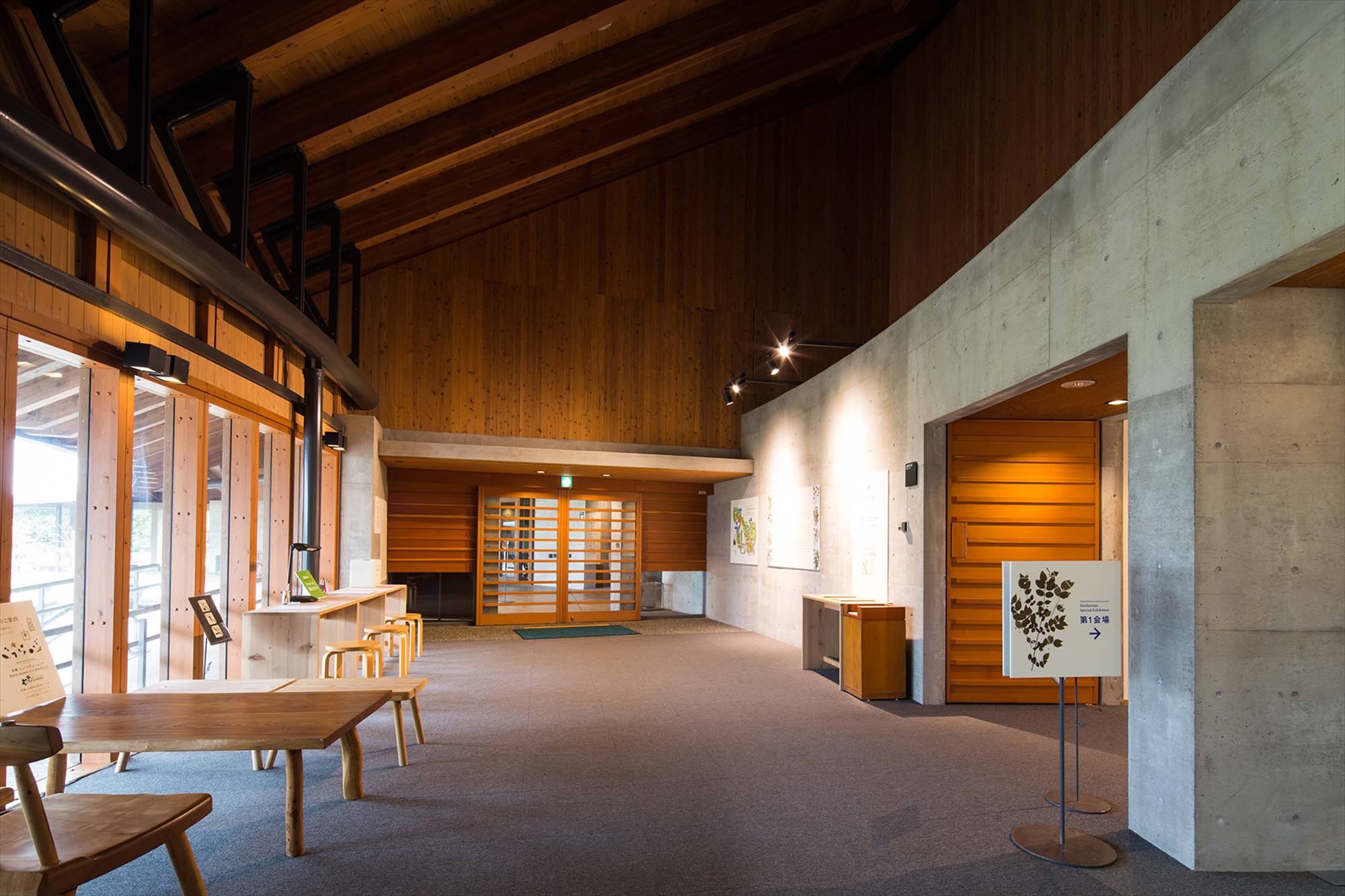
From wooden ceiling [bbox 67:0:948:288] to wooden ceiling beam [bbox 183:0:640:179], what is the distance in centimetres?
1

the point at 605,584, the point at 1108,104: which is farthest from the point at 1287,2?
the point at 605,584

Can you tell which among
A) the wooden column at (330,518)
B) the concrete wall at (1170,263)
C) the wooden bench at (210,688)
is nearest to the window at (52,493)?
the wooden bench at (210,688)

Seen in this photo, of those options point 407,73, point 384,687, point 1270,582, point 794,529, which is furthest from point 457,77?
point 794,529

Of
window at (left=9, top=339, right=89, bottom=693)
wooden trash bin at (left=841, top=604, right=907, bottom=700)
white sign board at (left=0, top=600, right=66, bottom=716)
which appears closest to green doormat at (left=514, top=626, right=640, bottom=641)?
wooden trash bin at (left=841, top=604, right=907, bottom=700)

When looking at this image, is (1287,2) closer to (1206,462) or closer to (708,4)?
(1206,462)

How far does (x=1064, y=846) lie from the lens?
3.61 meters

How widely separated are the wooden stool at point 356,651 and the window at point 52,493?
170cm

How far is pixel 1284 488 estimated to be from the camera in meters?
3.47

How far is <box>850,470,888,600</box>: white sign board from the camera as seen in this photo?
7488 mm

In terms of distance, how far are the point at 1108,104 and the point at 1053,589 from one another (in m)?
4.56

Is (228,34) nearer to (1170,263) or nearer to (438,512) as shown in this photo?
(1170,263)

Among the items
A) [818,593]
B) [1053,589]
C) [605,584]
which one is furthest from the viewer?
[605,584]

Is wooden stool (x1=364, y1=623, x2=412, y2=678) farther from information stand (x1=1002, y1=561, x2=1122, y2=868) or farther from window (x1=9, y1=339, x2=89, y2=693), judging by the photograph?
information stand (x1=1002, y1=561, x2=1122, y2=868)

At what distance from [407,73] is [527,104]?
1.68 metres
